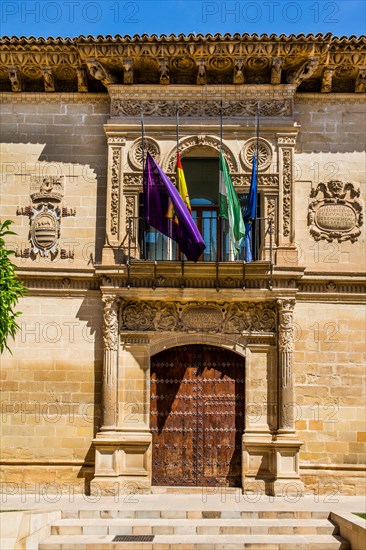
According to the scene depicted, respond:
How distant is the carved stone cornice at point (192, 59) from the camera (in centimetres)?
1227

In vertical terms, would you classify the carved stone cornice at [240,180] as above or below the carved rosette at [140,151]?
below

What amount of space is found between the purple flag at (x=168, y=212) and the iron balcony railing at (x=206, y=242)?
0.67m

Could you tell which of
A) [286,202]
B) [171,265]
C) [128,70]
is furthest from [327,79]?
[171,265]

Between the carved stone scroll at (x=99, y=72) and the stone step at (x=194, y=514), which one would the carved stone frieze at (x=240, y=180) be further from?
the stone step at (x=194, y=514)

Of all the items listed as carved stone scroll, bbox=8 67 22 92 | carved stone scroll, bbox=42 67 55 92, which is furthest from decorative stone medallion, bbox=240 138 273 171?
carved stone scroll, bbox=8 67 22 92

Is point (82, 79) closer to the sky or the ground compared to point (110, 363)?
closer to the sky

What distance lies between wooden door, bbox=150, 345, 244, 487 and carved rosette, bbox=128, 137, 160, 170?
3.34 m

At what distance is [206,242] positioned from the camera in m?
12.9

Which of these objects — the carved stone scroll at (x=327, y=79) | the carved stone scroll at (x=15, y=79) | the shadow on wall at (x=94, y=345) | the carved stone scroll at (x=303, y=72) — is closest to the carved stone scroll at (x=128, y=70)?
the carved stone scroll at (x=15, y=79)

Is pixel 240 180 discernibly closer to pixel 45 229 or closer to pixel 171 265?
pixel 171 265

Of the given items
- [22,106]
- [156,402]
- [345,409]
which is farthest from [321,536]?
[22,106]

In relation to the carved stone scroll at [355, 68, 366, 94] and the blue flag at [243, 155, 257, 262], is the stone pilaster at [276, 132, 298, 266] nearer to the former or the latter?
the blue flag at [243, 155, 257, 262]

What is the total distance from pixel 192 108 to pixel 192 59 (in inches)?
33.0

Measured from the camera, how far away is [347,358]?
1233 cm
